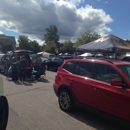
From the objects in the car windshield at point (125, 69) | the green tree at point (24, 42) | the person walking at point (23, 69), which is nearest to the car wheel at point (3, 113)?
the car windshield at point (125, 69)

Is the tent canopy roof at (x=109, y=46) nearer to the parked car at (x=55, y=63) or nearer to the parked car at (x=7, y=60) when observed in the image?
the parked car at (x=7, y=60)

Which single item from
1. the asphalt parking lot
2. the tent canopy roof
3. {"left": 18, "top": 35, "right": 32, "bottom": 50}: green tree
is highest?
{"left": 18, "top": 35, "right": 32, "bottom": 50}: green tree

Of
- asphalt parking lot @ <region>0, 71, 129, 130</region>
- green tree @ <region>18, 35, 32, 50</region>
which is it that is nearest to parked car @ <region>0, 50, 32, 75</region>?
asphalt parking lot @ <region>0, 71, 129, 130</region>

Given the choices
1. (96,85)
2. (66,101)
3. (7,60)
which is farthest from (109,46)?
(7,60)

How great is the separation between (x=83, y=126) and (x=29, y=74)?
7640 mm

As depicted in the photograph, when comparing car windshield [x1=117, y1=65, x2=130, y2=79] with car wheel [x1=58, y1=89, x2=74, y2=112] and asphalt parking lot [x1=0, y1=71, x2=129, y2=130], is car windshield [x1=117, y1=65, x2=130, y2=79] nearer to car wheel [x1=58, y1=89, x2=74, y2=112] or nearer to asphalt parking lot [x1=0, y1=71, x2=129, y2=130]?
asphalt parking lot [x1=0, y1=71, x2=129, y2=130]

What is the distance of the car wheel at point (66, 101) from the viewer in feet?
16.8

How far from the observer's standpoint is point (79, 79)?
4867 millimetres

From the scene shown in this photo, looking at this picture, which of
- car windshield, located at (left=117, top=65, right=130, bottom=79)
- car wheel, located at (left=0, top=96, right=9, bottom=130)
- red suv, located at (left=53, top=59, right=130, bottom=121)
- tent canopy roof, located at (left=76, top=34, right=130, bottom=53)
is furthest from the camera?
tent canopy roof, located at (left=76, top=34, right=130, bottom=53)

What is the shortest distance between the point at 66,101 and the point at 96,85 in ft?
4.47

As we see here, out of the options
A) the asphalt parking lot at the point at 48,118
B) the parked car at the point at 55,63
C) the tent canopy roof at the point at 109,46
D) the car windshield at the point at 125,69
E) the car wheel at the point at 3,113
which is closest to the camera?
the car wheel at the point at 3,113

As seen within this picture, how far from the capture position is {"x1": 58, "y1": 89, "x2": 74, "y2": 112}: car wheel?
5117 millimetres

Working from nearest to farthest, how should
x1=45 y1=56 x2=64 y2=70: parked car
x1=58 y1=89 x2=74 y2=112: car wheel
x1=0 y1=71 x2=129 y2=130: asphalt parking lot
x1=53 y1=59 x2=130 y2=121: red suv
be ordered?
1. x1=53 y1=59 x2=130 y2=121: red suv
2. x1=0 y1=71 x2=129 y2=130: asphalt parking lot
3. x1=58 y1=89 x2=74 y2=112: car wheel
4. x1=45 y1=56 x2=64 y2=70: parked car

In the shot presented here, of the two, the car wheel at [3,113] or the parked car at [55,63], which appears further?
the parked car at [55,63]
